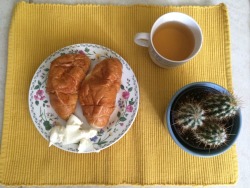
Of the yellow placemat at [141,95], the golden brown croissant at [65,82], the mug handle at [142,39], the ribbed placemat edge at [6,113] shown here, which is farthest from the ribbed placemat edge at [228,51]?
the ribbed placemat edge at [6,113]

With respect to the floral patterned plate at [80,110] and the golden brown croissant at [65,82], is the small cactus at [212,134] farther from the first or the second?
the golden brown croissant at [65,82]

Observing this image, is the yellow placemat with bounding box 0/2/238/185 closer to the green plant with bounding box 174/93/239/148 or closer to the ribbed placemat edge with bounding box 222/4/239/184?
the ribbed placemat edge with bounding box 222/4/239/184

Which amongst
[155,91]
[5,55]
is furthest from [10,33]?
[155,91]

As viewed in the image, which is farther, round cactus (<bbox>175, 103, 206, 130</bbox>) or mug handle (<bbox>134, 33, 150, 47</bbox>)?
mug handle (<bbox>134, 33, 150, 47</bbox>)

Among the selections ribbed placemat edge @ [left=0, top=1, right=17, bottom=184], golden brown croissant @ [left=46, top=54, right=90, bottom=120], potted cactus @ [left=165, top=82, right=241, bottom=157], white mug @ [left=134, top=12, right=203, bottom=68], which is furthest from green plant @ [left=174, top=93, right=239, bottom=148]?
ribbed placemat edge @ [left=0, top=1, right=17, bottom=184]

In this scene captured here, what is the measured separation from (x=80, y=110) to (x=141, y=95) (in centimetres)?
17

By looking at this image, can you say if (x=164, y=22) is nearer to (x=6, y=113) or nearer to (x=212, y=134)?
(x=212, y=134)

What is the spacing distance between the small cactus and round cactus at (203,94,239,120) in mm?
21

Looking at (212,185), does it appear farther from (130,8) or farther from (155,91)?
(130,8)

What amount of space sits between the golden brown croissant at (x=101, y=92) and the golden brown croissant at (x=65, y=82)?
2cm

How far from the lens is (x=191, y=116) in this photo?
20.7 inches

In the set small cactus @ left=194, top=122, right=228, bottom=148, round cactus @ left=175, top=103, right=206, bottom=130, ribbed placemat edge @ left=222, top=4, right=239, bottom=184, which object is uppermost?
ribbed placemat edge @ left=222, top=4, right=239, bottom=184

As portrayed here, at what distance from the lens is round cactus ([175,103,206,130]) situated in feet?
1.72

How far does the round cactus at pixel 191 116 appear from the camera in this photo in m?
0.52
